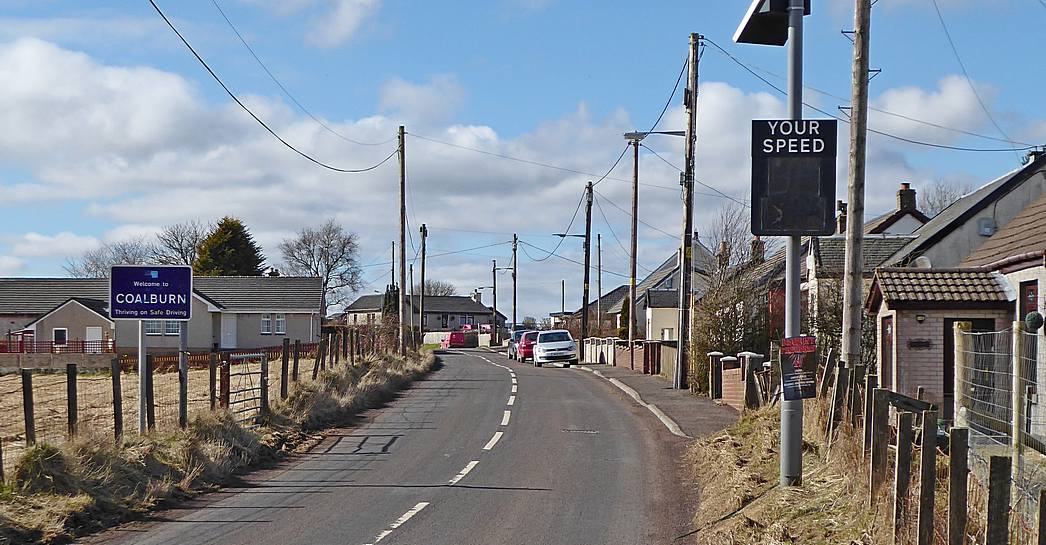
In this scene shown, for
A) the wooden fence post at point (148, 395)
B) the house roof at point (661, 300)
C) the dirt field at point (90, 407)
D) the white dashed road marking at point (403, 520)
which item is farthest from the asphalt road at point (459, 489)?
the house roof at point (661, 300)

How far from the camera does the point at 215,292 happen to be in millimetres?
64812

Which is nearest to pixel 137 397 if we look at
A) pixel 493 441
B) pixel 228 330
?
pixel 493 441

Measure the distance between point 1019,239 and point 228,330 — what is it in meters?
52.6

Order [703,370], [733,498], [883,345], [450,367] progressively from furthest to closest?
[450,367]
[703,370]
[883,345]
[733,498]

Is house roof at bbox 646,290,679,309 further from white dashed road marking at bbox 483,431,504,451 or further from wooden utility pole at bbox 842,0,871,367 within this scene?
wooden utility pole at bbox 842,0,871,367

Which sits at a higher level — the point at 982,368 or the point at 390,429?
the point at 982,368

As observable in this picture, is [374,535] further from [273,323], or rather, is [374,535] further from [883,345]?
[273,323]

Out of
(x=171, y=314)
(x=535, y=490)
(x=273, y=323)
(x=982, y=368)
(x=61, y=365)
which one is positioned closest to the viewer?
(x=982, y=368)

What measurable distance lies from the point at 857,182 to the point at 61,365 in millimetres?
44601

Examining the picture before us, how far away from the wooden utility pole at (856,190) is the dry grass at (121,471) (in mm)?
8842

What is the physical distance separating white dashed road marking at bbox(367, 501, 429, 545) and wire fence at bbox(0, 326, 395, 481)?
400 cm

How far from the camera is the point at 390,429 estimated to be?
1922cm

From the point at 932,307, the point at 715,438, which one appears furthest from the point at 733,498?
the point at 932,307

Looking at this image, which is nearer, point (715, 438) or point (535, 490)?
point (535, 490)
